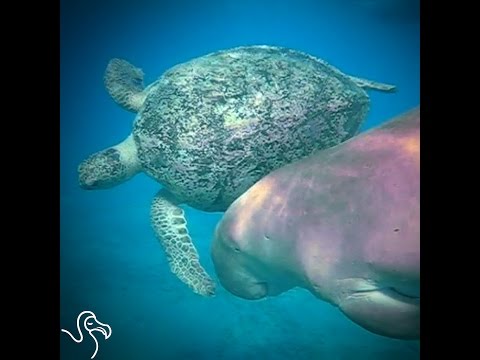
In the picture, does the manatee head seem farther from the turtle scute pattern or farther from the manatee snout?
the turtle scute pattern

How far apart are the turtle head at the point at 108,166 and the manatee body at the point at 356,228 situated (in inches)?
91.6

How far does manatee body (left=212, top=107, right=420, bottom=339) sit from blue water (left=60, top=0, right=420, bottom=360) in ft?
7.41

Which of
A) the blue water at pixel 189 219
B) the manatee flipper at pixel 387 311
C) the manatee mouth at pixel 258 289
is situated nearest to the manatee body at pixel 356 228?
the manatee flipper at pixel 387 311

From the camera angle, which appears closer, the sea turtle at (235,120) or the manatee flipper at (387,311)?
the manatee flipper at (387,311)

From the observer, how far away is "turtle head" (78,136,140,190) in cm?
454

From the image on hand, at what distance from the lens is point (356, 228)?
Result: 2182 mm

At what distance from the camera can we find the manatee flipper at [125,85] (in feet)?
16.6

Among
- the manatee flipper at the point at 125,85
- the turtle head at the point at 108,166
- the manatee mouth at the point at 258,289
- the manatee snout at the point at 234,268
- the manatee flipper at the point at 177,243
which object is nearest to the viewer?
the manatee snout at the point at 234,268

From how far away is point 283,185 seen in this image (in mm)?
2783

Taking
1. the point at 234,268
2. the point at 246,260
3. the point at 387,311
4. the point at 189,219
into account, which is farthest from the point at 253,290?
the point at 189,219

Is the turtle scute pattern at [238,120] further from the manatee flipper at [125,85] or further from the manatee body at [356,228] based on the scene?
the manatee flipper at [125,85]
